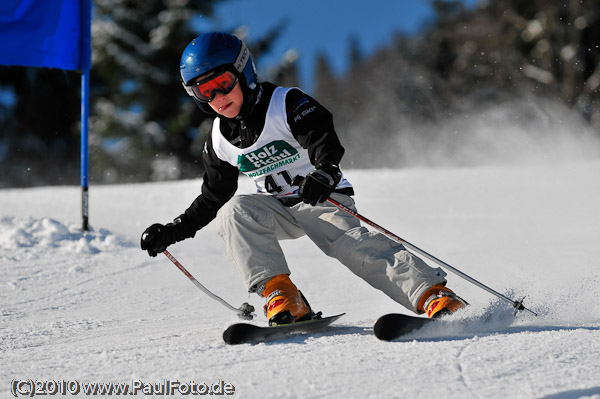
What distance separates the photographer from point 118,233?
5.47 m

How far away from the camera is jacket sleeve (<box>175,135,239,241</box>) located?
3004mm

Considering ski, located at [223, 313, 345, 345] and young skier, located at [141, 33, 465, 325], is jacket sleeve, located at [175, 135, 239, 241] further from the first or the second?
ski, located at [223, 313, 345, 345]

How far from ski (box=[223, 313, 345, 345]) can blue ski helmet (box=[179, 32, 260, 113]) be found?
98 centimetres

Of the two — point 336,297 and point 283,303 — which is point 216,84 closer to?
point 283,303

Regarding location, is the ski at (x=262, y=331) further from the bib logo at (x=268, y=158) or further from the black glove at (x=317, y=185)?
the bib logo at (x=268, y=158)

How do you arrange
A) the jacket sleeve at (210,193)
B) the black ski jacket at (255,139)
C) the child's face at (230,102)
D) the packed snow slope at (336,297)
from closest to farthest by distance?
the packed snow slope at (336,297) → the black ski jacket at (255,139) → the child's face at (230,102) → the jacket sleeve at (210,193)

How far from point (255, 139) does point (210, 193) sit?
16.9 inches

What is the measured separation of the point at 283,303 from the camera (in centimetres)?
258

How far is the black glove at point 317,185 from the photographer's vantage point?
8.11ft

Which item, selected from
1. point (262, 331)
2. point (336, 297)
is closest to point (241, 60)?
point (262, 331)

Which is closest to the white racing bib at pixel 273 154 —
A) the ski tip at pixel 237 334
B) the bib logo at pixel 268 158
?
the bib logo at pixel 268 158

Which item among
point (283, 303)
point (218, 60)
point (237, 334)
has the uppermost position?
point (218, 60)

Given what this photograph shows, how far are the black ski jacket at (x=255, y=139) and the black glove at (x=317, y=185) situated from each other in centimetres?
7

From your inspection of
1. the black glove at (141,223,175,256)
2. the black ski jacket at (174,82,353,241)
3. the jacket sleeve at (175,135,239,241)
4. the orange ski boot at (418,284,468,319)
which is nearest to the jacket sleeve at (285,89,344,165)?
the black ski jacket at (174,82,353,241)
